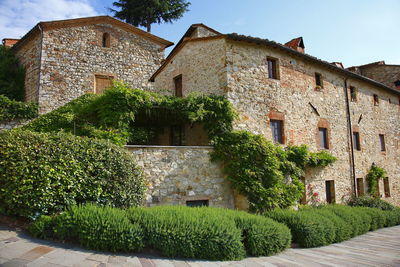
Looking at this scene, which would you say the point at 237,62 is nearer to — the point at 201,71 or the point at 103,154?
the point at 201,71

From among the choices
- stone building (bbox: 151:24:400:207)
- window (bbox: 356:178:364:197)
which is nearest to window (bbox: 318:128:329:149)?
stone building (bbox: 151:24:400:207)

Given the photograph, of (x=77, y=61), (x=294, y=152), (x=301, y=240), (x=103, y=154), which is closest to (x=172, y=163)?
(x=103, y=154)

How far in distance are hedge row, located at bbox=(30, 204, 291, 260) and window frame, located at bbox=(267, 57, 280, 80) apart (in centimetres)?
826

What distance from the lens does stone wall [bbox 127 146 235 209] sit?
28.5ft

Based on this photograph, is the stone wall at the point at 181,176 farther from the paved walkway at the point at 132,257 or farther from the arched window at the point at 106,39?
the arched window at the point at 106,39

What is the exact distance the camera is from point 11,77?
15812 millimetres

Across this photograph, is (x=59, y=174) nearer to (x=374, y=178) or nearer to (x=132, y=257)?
(x=132, y=257)

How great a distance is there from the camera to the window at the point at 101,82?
15648 millimetres

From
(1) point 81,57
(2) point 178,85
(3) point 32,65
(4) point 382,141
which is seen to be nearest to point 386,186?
(4) point 382,141

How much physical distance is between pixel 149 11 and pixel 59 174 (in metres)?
20.6

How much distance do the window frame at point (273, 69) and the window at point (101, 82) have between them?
8832mm

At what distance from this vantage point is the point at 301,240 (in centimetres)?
818

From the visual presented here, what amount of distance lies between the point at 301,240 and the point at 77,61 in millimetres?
14110

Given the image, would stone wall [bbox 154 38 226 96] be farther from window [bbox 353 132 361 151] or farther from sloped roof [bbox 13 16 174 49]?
window [bbox 353 132 361 151]
